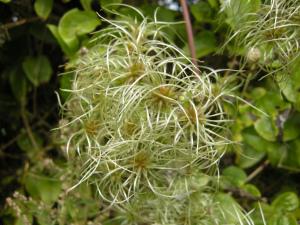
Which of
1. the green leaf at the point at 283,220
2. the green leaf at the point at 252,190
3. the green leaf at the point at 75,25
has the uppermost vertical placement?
the green leaf at the point at 75,25

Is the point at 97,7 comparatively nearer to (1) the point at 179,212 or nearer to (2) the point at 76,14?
(2) the point at 76,14

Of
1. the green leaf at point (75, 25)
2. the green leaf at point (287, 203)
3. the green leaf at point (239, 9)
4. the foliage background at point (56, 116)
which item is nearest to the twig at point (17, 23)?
the foliage background at point (56, 116)

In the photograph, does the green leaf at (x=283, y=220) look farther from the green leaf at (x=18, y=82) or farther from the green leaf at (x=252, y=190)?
the green leaf at (x=18, y=82)

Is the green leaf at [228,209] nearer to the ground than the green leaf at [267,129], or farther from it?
nearer to the ground

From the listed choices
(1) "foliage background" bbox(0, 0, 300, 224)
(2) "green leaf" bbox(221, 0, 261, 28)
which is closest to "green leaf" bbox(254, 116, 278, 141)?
(1) "foliage background" bbox(0, 0, 300, 224)

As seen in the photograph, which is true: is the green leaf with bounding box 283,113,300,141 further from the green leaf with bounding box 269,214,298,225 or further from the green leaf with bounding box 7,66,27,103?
the green leaf with bounding box 7,66,27,103

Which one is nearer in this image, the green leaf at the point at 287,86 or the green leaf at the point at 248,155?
the green leaf at the point at 287,86

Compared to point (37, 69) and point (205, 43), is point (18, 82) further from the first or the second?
point (205, 43)

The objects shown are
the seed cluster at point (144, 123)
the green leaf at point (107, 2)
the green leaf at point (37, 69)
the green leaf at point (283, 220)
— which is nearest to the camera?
the seed cluster at point (144, 123)

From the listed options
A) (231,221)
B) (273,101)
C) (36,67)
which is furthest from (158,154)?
(36,67)
